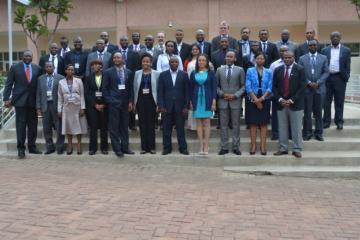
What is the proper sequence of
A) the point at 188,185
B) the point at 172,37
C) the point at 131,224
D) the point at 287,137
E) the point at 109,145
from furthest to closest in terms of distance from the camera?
the point at 172,37, the point at 109,145, the point at 287,137, the point at 188,185, the point at 131,224

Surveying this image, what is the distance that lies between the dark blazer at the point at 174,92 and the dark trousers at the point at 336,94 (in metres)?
2.99

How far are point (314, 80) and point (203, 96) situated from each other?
7.49 ft

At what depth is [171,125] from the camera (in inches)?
359

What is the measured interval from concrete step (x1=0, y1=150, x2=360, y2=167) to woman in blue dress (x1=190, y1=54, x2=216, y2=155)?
287 mm

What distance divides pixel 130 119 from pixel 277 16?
16201mm

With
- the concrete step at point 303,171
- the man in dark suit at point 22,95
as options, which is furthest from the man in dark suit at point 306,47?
the man in dark suit at point 22,95

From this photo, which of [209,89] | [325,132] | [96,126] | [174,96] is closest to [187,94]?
[174,96]

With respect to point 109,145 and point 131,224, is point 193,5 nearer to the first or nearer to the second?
point 109,145

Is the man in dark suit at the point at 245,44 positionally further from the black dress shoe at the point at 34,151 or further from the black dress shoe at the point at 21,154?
the black dress shoe at the point at 21,154

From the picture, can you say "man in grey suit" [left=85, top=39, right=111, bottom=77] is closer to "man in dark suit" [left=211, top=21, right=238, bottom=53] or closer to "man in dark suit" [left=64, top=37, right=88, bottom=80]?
"man in dark suit" [left=64, top=37, right=88, bottom=80]

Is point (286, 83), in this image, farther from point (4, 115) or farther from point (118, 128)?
point (4, 115)

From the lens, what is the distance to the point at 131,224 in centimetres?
538

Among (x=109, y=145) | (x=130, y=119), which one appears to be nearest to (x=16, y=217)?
(x=109, y=145)

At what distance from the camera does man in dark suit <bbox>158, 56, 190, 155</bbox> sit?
894 centimetres
